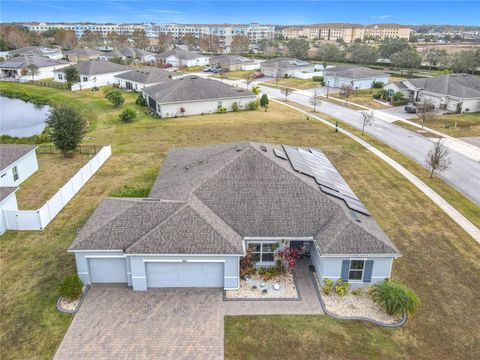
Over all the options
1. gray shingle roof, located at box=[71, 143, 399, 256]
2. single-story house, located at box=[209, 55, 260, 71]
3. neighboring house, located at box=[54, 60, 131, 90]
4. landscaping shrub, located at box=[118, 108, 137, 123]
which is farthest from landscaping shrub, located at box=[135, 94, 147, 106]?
single-story house, located at box=[209, 55, 260, 71]

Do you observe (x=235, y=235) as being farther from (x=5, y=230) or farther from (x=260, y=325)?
(x=5, y=230)

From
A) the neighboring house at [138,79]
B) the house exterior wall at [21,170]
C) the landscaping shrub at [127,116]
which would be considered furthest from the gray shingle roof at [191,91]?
the house exterior wall at [21,170]

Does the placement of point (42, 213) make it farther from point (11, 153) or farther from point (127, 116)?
point (127, 116)

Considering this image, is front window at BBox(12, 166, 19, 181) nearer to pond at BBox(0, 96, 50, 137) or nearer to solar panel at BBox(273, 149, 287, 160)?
solar panel at BBox(273, 149, 287, 160)

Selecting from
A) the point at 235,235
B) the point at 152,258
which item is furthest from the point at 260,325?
the point at 152,258

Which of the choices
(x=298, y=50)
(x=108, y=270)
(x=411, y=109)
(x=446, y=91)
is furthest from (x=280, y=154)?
(x=298, y=50)

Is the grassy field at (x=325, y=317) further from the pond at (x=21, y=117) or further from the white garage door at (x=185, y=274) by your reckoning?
the pond at (x=21, y=117)
